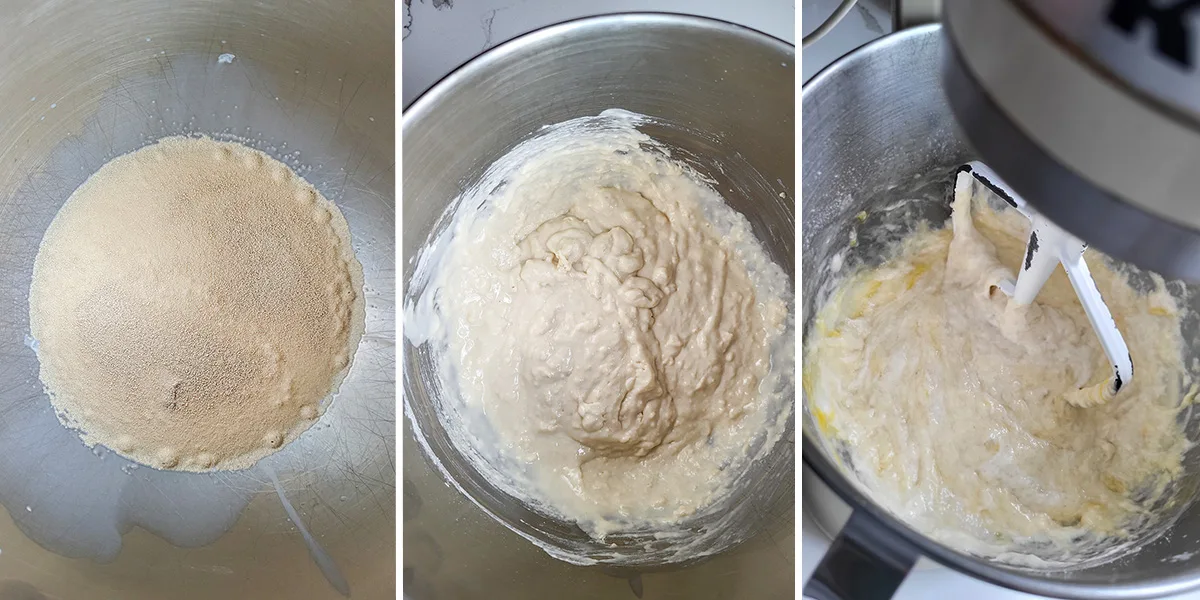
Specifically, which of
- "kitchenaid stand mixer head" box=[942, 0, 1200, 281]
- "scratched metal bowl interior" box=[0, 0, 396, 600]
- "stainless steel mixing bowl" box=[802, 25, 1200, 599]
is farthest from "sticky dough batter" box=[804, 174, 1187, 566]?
"scratched metal bowl interior" box=[0, 0, 396, 600]

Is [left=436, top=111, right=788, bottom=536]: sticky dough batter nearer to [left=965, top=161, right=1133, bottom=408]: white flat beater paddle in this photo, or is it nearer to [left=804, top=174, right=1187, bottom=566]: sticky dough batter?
[left=804, top=174, right=1187, bottom=566]: sticky dough batter

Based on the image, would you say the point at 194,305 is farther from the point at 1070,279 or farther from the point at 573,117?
the point at 1070,279

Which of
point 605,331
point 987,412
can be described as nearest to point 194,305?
point 605,331

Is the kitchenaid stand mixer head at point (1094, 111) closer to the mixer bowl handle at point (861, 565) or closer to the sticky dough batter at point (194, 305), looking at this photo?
the mixer bowl handle at point (861, 565)

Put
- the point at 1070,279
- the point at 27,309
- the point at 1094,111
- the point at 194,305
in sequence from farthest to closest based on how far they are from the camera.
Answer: the point at 27,309 → the point at 194,305 → the point at 1070,279 → the point at 1094,111

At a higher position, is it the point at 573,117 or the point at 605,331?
the point at 573,117

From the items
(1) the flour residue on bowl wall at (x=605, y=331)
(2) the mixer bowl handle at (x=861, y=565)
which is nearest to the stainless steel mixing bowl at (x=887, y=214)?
(2) the mixer bowl handle at (x=861, y=565)
